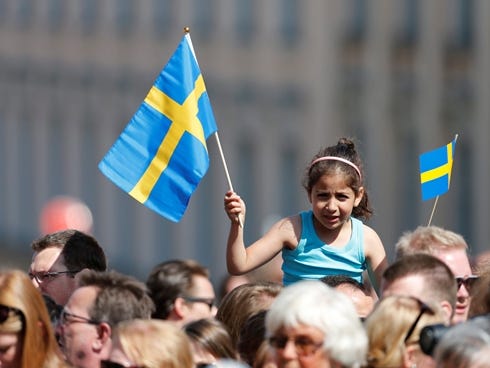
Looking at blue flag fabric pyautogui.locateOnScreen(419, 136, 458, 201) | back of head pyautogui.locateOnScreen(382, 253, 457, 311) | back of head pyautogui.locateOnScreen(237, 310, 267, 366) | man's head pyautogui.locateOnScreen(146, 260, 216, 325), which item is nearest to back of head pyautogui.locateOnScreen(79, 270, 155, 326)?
back of head pyautogui.locateOnScreen(237, 310, 267, 366)

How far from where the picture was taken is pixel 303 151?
37.4m

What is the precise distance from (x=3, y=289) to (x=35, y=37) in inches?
1542

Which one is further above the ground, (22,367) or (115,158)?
(115,158)

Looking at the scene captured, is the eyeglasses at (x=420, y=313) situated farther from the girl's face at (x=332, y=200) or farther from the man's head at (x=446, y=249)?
the man's head at (x=446, y=249)

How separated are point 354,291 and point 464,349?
227 cm

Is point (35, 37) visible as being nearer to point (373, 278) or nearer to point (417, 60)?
point (417, 60)

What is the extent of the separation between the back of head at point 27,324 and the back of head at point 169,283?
2253mm

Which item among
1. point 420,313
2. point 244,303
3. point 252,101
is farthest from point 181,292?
point 252,101

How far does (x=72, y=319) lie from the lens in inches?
423

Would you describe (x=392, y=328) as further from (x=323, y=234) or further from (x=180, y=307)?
(x=180, y=307)

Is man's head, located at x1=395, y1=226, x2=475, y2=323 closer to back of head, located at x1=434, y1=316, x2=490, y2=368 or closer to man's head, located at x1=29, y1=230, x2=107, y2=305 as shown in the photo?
man's head, located at x1=29, y1=230, x2=107, y2=305

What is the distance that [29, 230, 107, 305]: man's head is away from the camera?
482 inches

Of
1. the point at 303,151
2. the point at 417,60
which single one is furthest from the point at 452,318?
the point at 303,151

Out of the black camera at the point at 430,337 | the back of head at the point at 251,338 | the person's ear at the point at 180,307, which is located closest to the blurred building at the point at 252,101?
the person's ear at the point at 180,307
